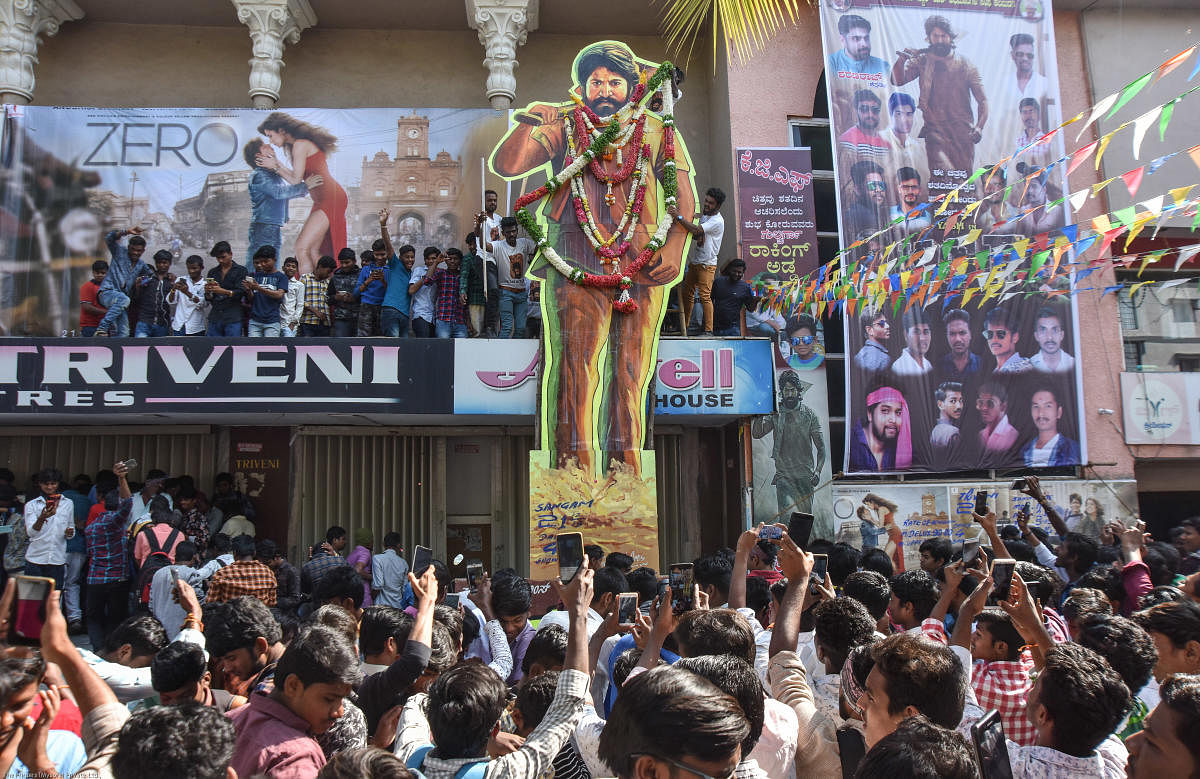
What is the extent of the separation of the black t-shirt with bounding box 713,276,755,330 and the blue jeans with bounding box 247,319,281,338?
525cm

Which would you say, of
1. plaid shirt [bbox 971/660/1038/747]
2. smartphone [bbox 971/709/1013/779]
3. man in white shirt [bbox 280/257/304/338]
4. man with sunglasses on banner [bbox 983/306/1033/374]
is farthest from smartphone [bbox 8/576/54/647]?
man with sunglasses on banner [bbox 983/306/1033/374]

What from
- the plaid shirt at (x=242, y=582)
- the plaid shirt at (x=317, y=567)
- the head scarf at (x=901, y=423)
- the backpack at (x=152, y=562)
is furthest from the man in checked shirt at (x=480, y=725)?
the head scarf at (x=901, y=423)

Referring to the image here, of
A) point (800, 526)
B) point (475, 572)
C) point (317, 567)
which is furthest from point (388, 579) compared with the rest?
point (800, 526)

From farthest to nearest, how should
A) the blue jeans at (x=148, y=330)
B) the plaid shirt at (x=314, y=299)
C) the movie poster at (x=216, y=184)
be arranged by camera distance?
the movie poster at (x=216, y=184), the plaid shirt at (x=314, y=299), the blue jeans at (x=148, y=330)

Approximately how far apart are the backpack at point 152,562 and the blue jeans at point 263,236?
5104mm

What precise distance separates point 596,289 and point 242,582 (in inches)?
209

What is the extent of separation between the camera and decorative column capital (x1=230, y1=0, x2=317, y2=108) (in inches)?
497

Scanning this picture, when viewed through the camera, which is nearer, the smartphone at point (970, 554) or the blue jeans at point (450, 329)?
the smartphone at point (970, 554)

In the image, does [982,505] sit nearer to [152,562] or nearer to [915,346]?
[915,346]

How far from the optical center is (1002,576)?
3.94m

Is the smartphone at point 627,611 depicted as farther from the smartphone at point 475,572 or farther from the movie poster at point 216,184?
the movie poster at point 216,184

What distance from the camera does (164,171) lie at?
12734 millimetres

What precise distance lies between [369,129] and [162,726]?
11737 mm

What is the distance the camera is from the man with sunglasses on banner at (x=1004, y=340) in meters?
12.6
